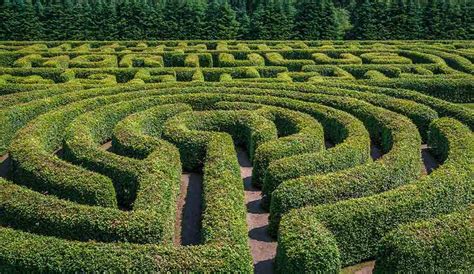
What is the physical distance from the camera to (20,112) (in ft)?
69.4

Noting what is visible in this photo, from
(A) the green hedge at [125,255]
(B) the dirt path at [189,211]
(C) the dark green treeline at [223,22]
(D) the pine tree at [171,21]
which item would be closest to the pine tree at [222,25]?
(C) the dark green treeline at [223,22]

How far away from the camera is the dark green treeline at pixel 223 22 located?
1837 inches

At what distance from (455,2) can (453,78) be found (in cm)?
2383

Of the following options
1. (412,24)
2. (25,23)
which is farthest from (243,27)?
(25,23)

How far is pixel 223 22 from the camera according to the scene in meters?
46.9

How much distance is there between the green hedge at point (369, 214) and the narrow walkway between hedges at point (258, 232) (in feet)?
4.40

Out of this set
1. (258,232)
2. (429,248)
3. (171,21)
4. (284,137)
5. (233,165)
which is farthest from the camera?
(171,21)

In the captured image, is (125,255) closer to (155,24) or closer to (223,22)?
(223,22)

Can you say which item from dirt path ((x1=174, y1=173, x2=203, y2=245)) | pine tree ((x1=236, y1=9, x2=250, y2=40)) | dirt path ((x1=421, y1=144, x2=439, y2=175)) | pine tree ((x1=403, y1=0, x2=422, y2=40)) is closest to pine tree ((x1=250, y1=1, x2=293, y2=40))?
pine tree ((x1=236, y1=9, x2=250, y2=40))

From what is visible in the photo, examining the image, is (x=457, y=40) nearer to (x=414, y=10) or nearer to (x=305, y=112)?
(x=414, y=10)

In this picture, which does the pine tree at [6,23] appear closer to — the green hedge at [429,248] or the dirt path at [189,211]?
the dirt path at [189,211]

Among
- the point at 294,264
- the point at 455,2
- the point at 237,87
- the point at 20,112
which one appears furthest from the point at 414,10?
the point at 294,264

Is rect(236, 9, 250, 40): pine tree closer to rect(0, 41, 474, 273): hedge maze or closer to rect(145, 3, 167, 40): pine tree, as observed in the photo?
rect(145, 3, 167, 40): pine tree

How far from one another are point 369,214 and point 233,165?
507cm
